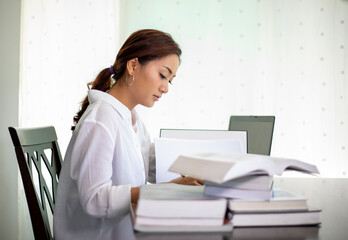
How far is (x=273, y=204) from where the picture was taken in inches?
28.1

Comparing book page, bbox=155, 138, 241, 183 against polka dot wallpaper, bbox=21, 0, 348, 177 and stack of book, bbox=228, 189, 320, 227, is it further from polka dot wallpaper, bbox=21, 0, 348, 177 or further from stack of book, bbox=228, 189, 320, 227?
polka dot wallpaper, bbox=21, 0, 348, 177

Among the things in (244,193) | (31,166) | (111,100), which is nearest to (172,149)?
(111,100)

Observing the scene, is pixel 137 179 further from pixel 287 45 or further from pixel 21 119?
pixel 287 45

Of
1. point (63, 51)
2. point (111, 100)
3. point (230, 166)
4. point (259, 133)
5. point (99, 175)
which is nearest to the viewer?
point (230, 166)

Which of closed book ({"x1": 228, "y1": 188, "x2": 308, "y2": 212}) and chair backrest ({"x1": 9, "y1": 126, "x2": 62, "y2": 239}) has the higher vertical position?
closed book ({"x1": 228, "y1": 188, "x2": 308, "y2": 212})

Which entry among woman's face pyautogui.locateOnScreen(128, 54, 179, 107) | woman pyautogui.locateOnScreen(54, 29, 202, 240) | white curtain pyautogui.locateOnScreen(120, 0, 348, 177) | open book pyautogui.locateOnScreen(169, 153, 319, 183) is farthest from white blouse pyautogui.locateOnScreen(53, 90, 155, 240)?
white curtain pyautogui.locateOnScreen(120, 0, 348, 177)

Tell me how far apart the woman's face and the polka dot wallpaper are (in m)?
1.49

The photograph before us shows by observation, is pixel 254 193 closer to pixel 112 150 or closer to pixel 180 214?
pixel 180 214

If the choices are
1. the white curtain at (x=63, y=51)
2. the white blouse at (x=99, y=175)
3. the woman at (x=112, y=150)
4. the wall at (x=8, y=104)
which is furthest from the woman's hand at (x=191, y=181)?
the white curtain at (x=63, y=51)

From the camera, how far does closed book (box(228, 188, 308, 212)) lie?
0.70 metres


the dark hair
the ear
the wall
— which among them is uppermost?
the dark hair

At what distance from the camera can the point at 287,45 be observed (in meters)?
2.94

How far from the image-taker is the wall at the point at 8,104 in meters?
2.58

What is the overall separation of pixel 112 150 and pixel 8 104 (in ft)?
5.67
